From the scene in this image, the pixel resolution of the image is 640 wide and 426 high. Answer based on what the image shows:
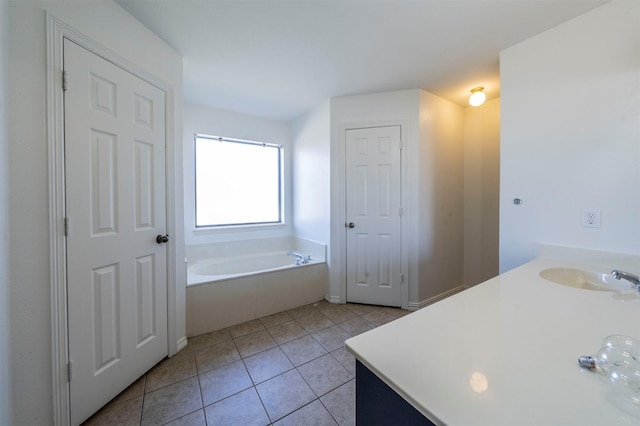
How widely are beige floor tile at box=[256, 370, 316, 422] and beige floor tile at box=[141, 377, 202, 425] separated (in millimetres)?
378

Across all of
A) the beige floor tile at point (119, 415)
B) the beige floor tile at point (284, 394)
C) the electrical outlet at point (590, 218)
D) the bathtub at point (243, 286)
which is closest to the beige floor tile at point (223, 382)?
the beige floor tile at point (284, 394)

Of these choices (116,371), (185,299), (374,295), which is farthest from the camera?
(374,295)

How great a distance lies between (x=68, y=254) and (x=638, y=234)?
2.99m

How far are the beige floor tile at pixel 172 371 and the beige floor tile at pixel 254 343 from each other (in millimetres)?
340

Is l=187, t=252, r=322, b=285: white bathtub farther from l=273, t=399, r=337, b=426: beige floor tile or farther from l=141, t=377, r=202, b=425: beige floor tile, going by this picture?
l=273, t=399, r=337, b=426: beige floor tile

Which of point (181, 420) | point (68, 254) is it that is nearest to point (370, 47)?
point (68, 254)

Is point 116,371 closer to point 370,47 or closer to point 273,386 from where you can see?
point 273,386

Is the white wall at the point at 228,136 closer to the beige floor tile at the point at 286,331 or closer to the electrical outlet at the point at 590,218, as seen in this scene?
the beige floor tile at the point at 286,331

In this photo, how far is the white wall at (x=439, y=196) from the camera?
2.57m

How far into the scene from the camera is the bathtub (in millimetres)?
2145

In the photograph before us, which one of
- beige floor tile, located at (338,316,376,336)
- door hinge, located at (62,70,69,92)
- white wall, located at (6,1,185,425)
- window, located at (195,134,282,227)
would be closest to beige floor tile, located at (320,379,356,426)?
beige floor tile, located at (338,316,376,336)

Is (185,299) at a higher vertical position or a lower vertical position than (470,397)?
lower

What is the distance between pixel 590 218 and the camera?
145 centimetres

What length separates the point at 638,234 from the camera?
130 centimetres
